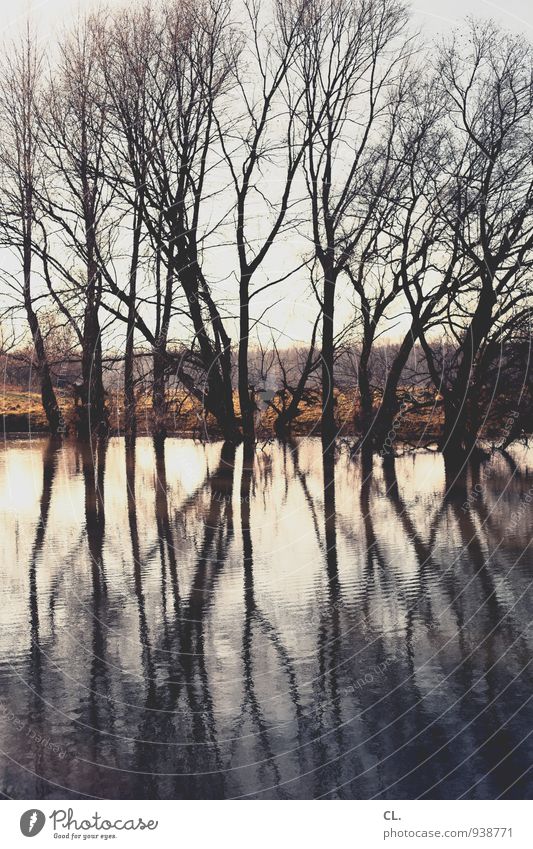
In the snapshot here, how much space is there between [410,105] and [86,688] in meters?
27.1

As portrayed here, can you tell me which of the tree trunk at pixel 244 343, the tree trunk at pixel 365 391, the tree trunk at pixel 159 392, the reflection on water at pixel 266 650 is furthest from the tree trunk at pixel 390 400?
the reflection on water at pixel 266 650

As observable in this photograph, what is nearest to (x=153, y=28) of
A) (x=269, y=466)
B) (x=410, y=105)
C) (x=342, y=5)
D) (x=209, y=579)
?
(x=342, y=5)

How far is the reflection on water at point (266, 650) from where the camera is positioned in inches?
259

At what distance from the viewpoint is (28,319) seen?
3547cm

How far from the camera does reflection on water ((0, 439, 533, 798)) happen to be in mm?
6570

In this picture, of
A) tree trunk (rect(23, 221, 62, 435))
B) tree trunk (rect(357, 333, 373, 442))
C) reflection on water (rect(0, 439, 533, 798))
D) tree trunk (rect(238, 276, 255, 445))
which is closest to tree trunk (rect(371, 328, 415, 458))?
tree trunk (rect(357, 333, 373, 442))

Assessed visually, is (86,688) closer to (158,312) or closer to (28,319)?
(158,312)
